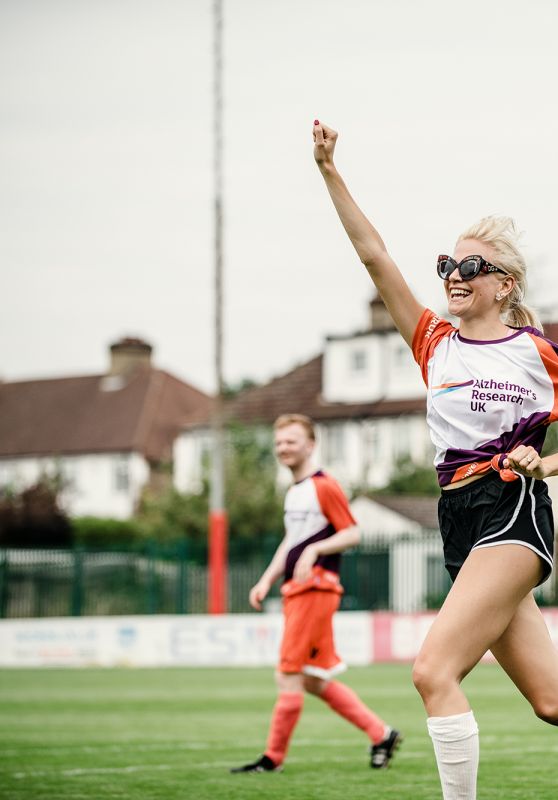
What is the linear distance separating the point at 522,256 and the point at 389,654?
19219mm

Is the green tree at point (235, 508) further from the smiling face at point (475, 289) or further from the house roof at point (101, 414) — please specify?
the smiling face at point (475, 289)

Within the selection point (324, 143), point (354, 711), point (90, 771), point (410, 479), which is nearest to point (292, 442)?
point (354, 711)

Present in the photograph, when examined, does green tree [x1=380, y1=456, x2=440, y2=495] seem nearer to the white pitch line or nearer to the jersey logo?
the white pitch line

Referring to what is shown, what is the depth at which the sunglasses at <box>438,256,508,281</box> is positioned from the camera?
5117mm

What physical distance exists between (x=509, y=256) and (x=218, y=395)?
24306mm

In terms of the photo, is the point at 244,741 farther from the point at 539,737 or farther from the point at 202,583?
the point at 202,583

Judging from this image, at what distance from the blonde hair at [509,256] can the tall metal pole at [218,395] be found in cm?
2215

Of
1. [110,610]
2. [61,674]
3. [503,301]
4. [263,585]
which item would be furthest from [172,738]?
[110,610]

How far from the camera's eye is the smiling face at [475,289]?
515 cm

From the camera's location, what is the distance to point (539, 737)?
1067 cm

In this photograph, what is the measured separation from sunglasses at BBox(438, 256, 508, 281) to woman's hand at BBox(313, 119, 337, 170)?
0.59 metres

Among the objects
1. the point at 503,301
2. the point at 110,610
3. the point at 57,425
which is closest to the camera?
the point at 503,301

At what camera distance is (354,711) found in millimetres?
8641

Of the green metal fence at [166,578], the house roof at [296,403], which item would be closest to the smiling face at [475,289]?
the green metal fence at [166,578]
